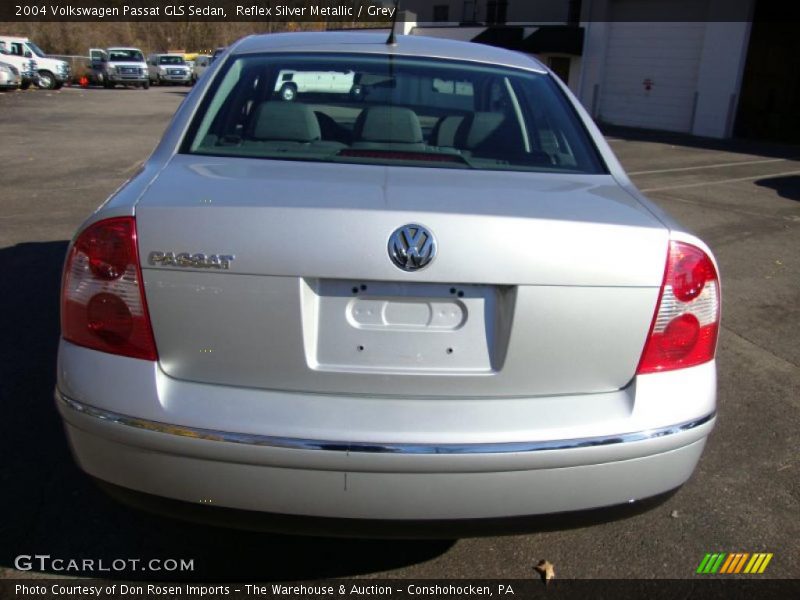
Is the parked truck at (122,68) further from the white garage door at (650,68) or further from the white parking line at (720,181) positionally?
the white parking line at (720,181)

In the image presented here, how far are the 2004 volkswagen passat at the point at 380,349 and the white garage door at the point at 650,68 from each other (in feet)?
77.7

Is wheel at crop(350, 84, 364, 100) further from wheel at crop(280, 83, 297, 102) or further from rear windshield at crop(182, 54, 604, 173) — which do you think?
wheel at crop(280, 83, 297, 102)

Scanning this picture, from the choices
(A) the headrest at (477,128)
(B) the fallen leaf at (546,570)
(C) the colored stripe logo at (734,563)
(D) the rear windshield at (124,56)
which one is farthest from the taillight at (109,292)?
(D) the rear windshield at (124,56)

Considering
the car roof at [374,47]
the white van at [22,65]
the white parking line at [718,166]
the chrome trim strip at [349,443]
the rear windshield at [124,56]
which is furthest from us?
the rear windshield at [124,56]

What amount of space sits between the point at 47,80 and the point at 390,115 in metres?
33.6

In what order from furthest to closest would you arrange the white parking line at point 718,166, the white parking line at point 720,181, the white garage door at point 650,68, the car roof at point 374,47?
1. the white garage door at point 650,68
2. the white parking line at point 718,166
3. the white parking line at point 720,181
4. the car roof at point 374,47

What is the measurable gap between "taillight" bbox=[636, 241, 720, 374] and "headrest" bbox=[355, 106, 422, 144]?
113 cm

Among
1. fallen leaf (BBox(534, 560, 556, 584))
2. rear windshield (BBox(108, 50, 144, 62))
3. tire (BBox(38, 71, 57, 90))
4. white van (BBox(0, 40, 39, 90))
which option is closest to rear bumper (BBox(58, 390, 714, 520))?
fallen leaf (BBox(534, 560, 556, 584))

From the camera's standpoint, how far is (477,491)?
190 cm

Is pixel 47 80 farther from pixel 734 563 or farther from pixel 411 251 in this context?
pixel 734 563

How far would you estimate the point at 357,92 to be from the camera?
329 cm

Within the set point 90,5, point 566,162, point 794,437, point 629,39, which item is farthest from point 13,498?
point 90,5

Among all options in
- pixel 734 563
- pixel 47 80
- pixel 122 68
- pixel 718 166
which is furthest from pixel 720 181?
pixel 122 68

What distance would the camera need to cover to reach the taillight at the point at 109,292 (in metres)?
1.90
